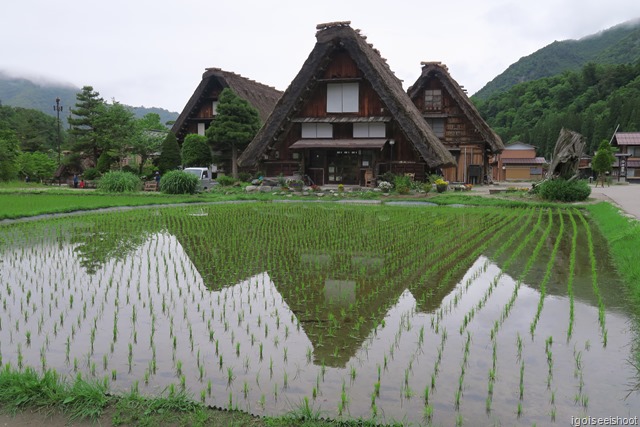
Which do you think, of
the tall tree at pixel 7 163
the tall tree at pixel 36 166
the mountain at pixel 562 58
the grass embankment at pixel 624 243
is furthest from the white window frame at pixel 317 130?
the mountain at pixel 562 58

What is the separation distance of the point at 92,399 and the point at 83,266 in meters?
3.90

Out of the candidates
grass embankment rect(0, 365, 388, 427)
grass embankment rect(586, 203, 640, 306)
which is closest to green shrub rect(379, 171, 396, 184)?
grass embankment rect(586, 203, 640, 306)

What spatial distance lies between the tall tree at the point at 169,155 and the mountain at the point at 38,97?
8528cm

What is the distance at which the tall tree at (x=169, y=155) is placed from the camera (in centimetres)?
2734

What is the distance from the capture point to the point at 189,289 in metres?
4.99

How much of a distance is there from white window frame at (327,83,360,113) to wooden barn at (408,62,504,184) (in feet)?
23.2

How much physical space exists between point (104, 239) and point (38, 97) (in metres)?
142

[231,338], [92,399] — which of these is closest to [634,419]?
[231,338]

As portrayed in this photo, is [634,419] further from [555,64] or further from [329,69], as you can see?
[555,64]

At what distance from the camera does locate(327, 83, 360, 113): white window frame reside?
22.1m

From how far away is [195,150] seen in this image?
26.8 metres

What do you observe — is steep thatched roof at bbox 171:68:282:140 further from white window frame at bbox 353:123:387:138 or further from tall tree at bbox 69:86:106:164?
white window frame at bbox 353:123:387:138

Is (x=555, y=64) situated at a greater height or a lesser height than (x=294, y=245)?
greater

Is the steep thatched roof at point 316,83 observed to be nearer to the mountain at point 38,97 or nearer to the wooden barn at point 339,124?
the wooden barn at point 339,124
